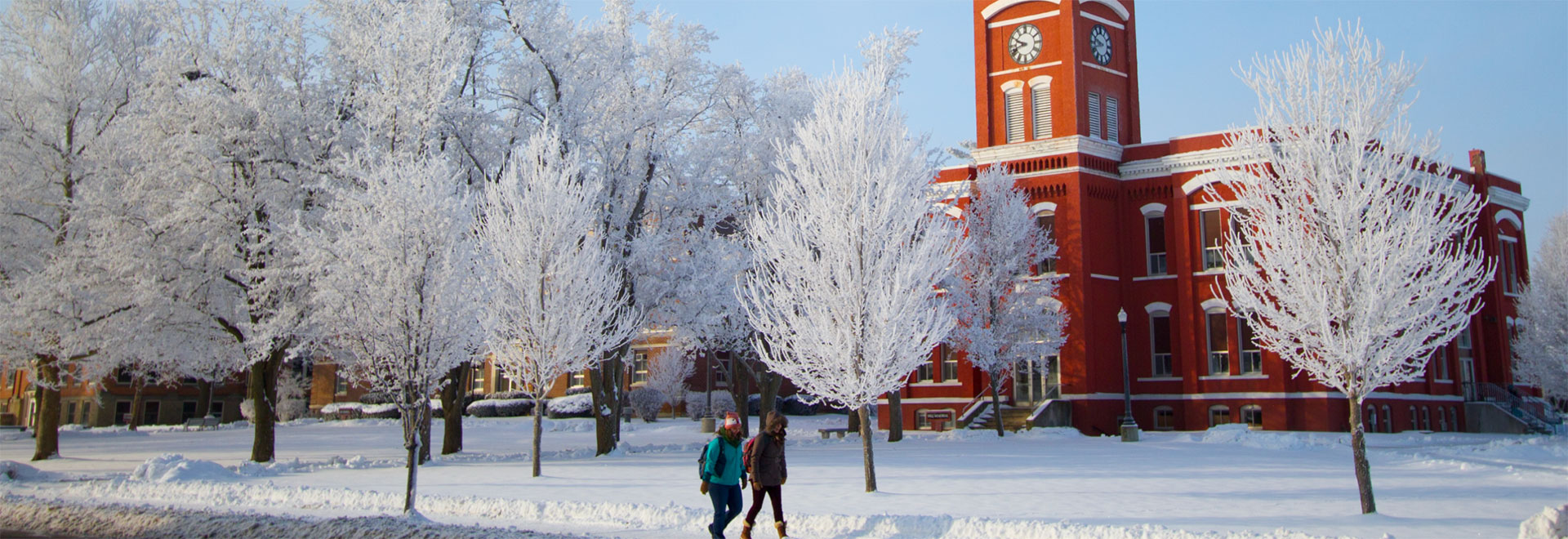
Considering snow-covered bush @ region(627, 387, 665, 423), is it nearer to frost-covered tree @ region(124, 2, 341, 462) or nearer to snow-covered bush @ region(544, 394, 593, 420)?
snow-covered bush @ region(544, 394, 593, 420)

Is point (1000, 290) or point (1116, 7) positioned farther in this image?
point (1116, 7)

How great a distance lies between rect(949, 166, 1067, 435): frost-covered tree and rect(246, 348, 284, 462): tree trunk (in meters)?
16.4

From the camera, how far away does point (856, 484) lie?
51.2ft

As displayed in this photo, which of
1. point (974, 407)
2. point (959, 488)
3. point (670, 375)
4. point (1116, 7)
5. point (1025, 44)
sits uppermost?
point (1116, 7)

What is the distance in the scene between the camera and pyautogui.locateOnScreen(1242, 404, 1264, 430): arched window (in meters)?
31.0

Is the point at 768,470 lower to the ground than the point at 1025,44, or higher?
lower

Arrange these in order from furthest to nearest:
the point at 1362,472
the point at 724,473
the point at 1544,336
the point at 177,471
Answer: the point at 1544,336
the point at 177,471
the point at 1362,472
the point at 724,473

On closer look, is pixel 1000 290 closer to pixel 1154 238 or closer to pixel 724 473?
pixel 1154 238

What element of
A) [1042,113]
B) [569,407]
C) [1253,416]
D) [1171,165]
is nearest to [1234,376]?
[1253,416]

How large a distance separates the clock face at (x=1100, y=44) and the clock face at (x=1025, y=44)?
1772 millimetres

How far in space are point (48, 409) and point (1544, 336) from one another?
44.9 meters

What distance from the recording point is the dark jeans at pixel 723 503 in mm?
10047

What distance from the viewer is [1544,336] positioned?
3606 cm

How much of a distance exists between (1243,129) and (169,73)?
20.4 meters
